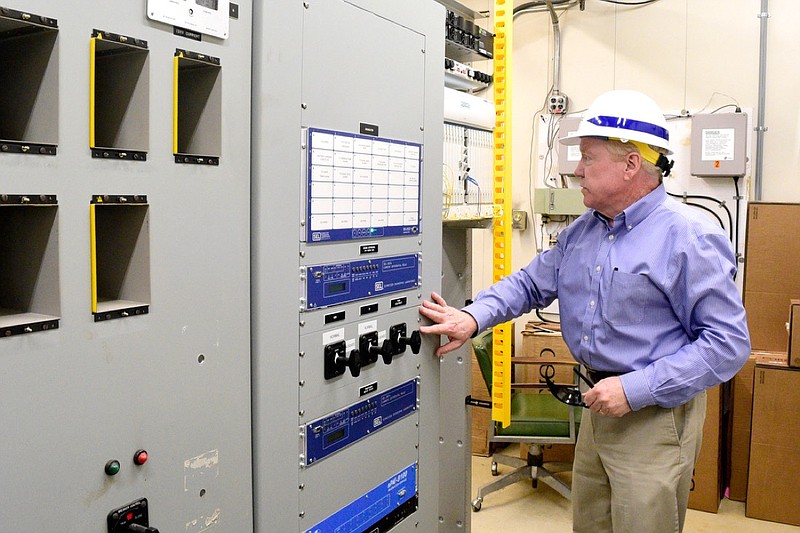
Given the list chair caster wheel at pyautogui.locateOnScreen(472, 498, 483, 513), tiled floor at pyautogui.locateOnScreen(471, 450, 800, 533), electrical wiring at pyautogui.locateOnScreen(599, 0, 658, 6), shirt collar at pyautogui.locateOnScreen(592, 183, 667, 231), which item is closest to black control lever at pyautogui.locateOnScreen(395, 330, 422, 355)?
shirt collar at pyautogui.locateOnScreen(592, 183, 667, 231)

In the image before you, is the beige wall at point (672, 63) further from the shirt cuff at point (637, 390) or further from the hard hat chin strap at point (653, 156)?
the shirt cuff at point (637, 390)

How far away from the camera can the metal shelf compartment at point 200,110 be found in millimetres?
1319

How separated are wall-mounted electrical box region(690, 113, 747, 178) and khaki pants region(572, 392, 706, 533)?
6.67 feet

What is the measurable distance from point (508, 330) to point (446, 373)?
377 millimetres

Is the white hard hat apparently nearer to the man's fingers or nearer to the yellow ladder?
the yellow ladder

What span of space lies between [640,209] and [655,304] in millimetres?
279

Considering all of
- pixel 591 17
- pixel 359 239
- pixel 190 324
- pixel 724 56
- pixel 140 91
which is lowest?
pixel 190 324

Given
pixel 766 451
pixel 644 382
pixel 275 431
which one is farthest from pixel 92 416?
pixel 766 451

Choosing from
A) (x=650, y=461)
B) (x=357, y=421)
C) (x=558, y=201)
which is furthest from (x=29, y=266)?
(x=558, y=201)

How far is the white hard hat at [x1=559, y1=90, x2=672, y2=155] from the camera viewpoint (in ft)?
6.61

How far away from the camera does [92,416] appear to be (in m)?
1.12

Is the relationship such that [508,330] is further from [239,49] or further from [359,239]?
[239,49]

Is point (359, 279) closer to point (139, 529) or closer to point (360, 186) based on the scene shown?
point (360, 186)

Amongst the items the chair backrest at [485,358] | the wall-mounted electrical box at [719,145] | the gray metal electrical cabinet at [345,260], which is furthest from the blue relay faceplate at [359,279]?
the wall-mounted electrical box at [719,145]
